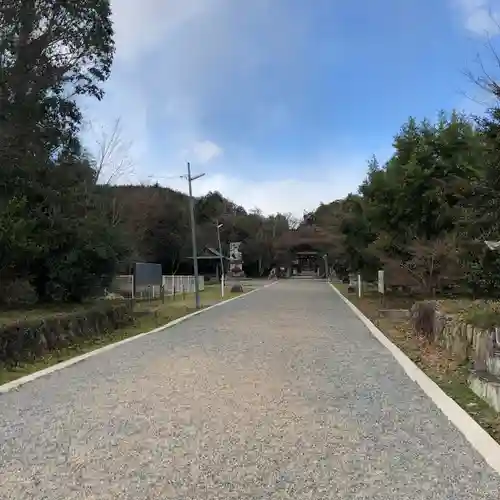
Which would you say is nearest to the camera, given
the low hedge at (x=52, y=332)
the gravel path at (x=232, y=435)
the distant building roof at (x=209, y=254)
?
the gravel path at (x=232, y=435)

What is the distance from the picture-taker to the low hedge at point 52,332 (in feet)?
29.3

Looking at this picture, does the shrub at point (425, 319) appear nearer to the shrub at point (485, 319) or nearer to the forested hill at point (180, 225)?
the shrub at point (485, 319)

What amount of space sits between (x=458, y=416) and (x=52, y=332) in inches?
291

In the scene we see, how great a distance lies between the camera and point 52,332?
1058 cm

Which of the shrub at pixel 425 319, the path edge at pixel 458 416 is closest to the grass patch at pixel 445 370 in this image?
the path edge at pixel 458 416

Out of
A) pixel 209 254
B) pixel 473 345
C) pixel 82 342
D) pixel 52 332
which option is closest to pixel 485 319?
pixel 473 345

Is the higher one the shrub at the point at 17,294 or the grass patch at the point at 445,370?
the shrub at the point at 17,294

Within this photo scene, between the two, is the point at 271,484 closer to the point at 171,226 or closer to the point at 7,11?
the point at 7,11

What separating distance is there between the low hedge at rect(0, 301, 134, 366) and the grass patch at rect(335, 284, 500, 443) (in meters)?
6.10

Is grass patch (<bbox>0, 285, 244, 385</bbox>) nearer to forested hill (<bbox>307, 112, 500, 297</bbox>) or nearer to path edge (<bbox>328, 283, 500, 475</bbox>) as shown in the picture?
path edge (<bbox>328, 283, 500, 475</bbox>)

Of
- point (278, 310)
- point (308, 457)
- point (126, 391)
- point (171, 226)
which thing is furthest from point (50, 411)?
point (171, 226)

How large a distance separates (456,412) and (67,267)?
13361 mm

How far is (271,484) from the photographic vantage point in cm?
376

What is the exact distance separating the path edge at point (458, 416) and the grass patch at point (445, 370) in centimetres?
8
